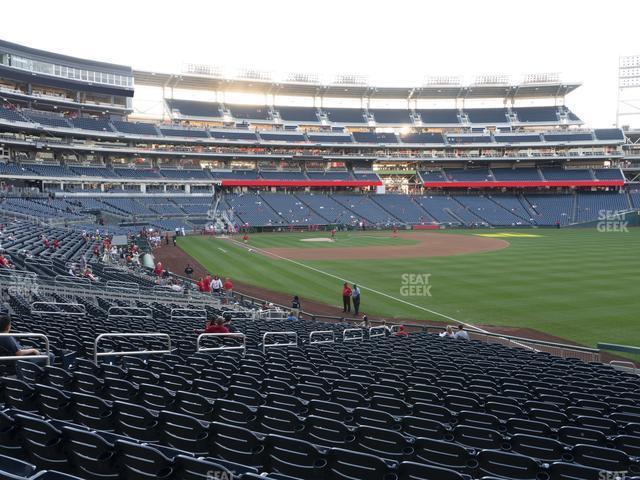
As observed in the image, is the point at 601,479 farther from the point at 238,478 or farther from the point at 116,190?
the point at 116,190

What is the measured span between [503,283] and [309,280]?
11.7 m

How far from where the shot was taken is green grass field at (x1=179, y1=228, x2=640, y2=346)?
2144 centimetres

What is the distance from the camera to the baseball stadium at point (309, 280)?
4836mm

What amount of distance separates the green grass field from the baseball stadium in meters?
0.24

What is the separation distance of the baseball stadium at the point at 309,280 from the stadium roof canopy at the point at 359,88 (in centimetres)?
50

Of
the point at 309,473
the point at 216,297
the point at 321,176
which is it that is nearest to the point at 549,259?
the point at 216,297

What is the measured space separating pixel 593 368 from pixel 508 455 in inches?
349

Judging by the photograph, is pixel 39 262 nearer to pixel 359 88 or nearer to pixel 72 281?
pixel 72 281

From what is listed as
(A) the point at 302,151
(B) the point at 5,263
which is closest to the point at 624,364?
(B) the point at 5,263

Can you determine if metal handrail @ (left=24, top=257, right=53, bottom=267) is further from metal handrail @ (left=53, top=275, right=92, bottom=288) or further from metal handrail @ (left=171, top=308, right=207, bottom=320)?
metal handrail @ (left=171, top=308, right=207, bottom=320)

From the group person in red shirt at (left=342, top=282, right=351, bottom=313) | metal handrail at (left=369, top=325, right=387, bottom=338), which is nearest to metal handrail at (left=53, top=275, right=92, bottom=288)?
metal handrail at (left=369, top=325, right=387, bottom=338)

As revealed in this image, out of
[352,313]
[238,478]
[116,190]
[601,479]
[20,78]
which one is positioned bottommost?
[352,313]

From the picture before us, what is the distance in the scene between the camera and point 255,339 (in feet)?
42.5

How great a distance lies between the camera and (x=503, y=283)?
29531 mm
